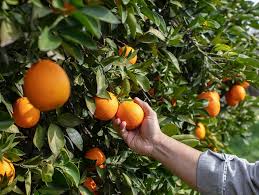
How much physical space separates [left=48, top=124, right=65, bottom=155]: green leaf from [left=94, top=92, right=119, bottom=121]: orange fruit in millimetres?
119

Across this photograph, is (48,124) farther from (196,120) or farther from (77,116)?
(196,120)

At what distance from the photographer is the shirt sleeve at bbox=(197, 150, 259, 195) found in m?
1.50

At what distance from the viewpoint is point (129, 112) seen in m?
1.47

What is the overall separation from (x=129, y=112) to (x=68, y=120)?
0.18m

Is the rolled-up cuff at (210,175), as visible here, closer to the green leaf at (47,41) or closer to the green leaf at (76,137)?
the green leaf at (76,137)

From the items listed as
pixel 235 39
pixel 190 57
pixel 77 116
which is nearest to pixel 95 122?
pixel 77 116

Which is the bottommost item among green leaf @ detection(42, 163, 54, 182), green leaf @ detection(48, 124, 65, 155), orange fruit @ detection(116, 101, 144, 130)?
green leaf @ detection(42, 163, 54, 182)

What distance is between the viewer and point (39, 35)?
0.98 metres

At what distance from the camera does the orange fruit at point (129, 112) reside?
147 centimetres

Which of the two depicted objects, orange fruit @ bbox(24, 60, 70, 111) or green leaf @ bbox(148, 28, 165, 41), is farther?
green leaf @ bbox(148, 28, 165, 41)

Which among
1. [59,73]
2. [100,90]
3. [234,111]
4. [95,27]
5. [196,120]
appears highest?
[95,27]

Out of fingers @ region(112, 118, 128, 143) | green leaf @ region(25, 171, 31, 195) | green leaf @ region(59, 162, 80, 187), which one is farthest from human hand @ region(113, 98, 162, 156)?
green leaf @ region(25, 171, 31, 195)

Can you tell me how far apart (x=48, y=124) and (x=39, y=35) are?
18.8 inches

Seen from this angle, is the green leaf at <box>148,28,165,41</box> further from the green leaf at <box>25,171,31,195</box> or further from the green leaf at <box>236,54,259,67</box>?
the green leaf at <box>25,171,31,195</box>
